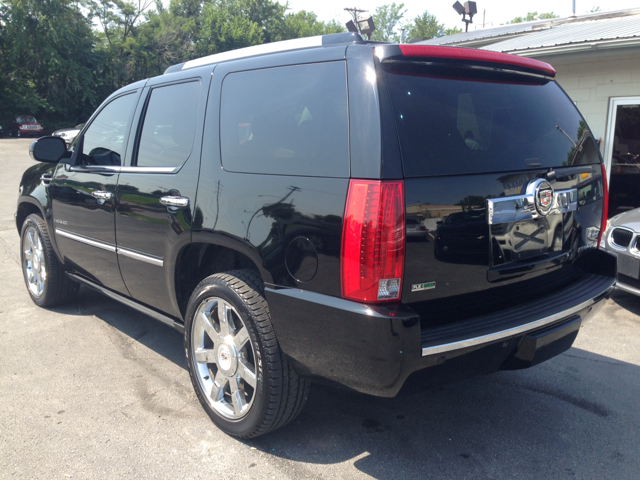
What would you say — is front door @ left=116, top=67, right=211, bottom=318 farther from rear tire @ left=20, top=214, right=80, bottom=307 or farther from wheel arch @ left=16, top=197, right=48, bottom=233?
wheel arch @ left=16, top=197, right=48, bottom=233

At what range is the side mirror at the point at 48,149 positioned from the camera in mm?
4262

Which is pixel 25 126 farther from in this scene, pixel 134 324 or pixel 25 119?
pixel 134 324

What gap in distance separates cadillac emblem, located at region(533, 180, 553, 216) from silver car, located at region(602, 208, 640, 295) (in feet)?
8.47

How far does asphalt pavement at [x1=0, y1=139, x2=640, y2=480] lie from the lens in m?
2.60

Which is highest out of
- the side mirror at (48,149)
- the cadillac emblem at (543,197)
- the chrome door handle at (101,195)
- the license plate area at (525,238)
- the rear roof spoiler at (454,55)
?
the rear roof spoiler at (454,55)

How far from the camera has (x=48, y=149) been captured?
4.30m

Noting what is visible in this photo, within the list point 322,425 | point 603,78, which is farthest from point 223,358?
→ point 603,78

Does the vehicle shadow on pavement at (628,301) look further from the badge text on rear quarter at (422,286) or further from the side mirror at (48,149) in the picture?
the side mirror at (48,149)

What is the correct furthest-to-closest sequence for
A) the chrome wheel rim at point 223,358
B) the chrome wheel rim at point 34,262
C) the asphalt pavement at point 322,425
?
the chrome wheel rim at point 34,262
the chrome wheel rim at point 223,358
the asphalt pavement at point 322,425

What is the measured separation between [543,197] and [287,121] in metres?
1.28

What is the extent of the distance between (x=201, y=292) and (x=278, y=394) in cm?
71

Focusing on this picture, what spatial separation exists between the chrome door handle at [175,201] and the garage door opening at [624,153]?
25.5 ft

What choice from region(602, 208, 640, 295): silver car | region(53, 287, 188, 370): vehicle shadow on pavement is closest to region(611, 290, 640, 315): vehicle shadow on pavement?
region(602, 208, 640, 295): silver car

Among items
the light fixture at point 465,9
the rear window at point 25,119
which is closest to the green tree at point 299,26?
the rear window at point 25,119
